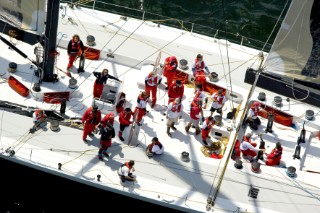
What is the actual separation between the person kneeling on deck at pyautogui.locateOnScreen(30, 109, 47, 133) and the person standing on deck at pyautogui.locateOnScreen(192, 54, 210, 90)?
446 cm

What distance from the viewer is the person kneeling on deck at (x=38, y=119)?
1933 cm

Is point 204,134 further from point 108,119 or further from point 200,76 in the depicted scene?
point 108,119

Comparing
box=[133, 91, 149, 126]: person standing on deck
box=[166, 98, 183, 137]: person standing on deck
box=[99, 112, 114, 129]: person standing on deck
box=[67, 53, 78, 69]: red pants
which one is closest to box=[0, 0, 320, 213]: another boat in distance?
box=[166, 98, 183, 137]: person standing on deck

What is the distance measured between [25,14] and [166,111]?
453cm

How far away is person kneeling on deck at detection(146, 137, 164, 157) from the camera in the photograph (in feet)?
62.7

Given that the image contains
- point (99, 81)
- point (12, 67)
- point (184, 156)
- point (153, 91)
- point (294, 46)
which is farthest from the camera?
point (12, 67)

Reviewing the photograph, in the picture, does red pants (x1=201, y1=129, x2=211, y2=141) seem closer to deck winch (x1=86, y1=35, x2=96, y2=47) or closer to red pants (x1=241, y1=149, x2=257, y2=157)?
red pants (x1=241, y1=149, x2=257, y2=157)

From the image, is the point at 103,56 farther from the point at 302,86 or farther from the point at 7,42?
the point at 302,86

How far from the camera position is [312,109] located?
21.4m

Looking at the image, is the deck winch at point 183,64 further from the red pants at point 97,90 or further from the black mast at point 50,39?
the black mast at point 50,39

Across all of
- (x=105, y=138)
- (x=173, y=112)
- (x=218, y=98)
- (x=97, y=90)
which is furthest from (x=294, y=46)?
(x=97, y=90)

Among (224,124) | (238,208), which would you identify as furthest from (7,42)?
(238,208)

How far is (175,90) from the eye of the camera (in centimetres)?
2067

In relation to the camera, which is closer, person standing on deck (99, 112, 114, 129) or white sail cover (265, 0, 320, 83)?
white sail cover (265, 0, 320, 83)
